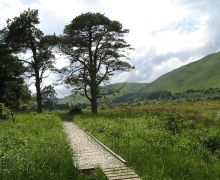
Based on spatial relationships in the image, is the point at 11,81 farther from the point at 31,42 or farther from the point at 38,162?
the point at 38,162

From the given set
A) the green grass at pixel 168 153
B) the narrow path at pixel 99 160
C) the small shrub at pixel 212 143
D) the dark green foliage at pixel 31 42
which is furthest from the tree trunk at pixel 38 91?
the small shrub at pixel 212 143

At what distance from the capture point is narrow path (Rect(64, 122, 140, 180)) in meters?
14.1

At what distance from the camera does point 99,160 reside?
55.2 feet

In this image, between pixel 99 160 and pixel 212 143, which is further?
pixel 212 143

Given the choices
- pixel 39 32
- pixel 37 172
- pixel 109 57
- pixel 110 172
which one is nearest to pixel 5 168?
pixel 37 172

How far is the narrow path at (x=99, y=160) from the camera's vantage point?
1409 centimetres

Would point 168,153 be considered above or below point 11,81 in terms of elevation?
below

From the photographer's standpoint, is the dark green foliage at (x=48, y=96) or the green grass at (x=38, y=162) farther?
the dark green foliage at (x=48, y=96)

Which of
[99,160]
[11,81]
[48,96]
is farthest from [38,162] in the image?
[48,96]

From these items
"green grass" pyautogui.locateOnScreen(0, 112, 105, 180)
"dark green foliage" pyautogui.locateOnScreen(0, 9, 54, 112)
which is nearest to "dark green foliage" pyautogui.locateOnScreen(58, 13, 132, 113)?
"dark green foliage" pyautogui.locateOnScreen(0, 9, 54, 112)

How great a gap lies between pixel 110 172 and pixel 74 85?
39.4m

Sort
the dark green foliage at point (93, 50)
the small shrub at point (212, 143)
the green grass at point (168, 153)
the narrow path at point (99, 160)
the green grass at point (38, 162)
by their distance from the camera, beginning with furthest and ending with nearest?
the dark green foliage at point (93, 50)
the small shrub at point (212, 143)
the green grass at point (168, 153)
the green grass at point (38, 162)
the narrow path at point (99, 160)

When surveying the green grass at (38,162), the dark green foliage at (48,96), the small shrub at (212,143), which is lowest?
the small shrub at (212,143)

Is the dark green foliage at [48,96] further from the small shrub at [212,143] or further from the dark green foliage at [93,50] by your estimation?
the small shrub at [212,143]
